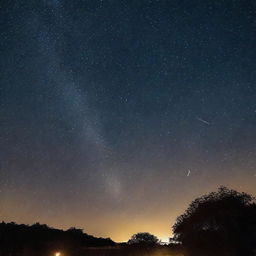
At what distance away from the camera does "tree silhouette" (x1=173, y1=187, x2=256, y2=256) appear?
34.2 metres

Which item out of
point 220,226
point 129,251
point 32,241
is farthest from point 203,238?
point 32,241

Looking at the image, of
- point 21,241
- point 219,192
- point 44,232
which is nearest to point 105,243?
point 44,232

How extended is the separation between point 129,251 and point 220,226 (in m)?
18.2

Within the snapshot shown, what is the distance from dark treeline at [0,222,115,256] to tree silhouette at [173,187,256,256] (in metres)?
22.1

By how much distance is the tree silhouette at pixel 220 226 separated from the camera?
34.2 metres

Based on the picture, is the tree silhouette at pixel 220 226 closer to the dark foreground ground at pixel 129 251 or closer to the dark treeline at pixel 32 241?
the dark foreground ground at pixel 129 251

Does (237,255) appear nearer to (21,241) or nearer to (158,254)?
(158,254)

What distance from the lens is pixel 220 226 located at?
119ft

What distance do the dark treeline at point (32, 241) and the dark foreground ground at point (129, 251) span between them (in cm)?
288

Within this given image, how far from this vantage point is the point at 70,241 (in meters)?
57.3

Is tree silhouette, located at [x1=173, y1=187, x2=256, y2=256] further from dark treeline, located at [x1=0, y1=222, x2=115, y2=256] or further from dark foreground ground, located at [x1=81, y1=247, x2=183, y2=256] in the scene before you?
dark treeline, located at [x1=0, y1=222, x2=115, y2=256]

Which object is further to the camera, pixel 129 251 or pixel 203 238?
pixel 129 251

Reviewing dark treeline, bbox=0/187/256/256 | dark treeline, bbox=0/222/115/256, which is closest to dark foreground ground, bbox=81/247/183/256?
dark treeline, bbox=0/187/256/256

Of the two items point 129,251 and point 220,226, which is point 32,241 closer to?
point 129,251
